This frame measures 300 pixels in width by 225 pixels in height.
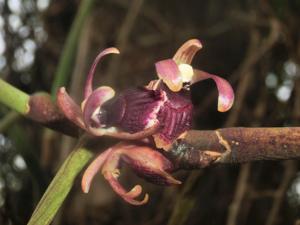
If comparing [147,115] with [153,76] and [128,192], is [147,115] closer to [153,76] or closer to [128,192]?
[128,192]

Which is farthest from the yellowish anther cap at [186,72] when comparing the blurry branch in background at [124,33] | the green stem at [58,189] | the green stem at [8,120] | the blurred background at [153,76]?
the blurry branch in background at [124,33]

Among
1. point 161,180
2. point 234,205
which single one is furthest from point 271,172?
point 161,180

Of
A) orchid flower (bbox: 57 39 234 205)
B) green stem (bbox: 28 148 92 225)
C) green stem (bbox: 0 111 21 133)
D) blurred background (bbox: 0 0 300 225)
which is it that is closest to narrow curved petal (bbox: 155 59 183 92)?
orchid flower (bbox: 57 39 234 205)

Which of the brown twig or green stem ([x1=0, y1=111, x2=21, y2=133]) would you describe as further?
green stem ([x1=0, y1=111, x2=21, y2=133])

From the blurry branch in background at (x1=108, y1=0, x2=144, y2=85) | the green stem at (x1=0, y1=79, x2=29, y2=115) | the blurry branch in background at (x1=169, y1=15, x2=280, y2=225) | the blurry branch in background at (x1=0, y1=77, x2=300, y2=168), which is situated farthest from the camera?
the blurry branch in background at (x1=108, y1=0, x2=144, y2=85)

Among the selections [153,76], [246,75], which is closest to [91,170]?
[246,75]

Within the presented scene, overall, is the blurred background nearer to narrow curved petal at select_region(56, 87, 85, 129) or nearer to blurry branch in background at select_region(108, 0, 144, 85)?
blurry branch in background at select_region(108, 0, 144, 85)

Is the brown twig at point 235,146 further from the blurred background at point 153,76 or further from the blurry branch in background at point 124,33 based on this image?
the blurry branch in background at point 124,33
